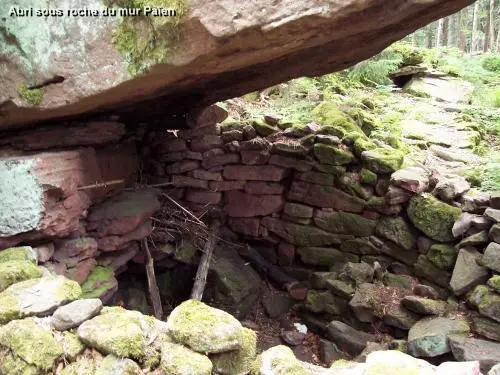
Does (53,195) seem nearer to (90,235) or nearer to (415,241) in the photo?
(90,235)

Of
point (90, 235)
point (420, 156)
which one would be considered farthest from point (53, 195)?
point (420, 156)

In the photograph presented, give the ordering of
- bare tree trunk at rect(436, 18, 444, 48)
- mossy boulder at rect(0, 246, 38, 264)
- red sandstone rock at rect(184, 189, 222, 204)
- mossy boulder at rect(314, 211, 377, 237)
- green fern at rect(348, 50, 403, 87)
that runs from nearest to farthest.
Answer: mossy boulder at rect(0, 246, 38, 264) → mossy boulder at rect(314, 211, 377, 237) → red sandstone rock at rect(184, 189, 222, 204) → green fern at rect(348, 50, 403, 87) → bare tree trunk at rect(436, 18, 444, 48)

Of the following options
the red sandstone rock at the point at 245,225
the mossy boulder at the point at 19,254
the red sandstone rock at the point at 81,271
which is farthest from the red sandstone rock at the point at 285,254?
the mossy boulder at the point at 19,254

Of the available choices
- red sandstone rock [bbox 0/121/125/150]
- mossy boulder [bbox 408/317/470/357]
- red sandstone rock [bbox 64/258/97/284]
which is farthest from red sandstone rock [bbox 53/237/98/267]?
mossy boulder [bbox 408/317/470/357]

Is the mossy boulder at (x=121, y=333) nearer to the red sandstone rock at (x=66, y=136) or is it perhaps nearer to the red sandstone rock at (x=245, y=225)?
the red sandstone rock at (x=66, y=136)

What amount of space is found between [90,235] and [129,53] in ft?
7.79

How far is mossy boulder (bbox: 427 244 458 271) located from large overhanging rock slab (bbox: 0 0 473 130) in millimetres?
2639

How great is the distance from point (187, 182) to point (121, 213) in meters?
1.61

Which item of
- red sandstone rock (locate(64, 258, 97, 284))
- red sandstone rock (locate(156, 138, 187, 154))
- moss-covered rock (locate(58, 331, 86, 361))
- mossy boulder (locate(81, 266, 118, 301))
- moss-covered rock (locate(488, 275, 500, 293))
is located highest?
red sandstone rock (locate(156, 138, 187, 154))

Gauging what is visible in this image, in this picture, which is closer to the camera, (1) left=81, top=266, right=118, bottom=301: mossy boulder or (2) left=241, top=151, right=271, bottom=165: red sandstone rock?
(1) left=81, top=266, right=118, bottom=301: mossy boulder

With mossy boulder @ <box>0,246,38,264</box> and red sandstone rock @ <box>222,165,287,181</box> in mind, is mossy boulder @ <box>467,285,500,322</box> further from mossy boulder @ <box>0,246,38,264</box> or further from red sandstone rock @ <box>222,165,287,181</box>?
mossy boulder @ <box>0,246,38,264</box>

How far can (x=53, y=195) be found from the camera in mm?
4137

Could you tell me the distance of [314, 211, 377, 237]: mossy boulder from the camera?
6.11 metres

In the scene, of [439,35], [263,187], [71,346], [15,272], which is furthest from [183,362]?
[439,35]
